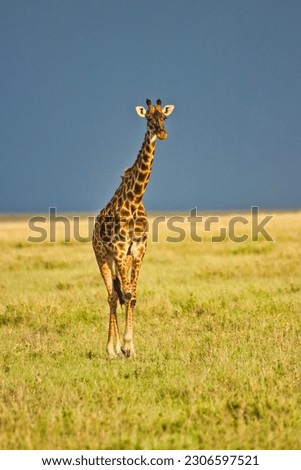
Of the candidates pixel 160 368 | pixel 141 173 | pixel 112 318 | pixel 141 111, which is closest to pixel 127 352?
pixel 112 318

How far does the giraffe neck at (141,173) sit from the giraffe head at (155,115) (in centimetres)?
24

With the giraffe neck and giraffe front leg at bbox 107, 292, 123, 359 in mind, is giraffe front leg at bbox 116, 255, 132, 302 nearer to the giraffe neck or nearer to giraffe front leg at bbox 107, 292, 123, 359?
giraffe front leg at bbox 107, 292, 123, 359

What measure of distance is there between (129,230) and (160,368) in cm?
201

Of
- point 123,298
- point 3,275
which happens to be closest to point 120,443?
point 123,298

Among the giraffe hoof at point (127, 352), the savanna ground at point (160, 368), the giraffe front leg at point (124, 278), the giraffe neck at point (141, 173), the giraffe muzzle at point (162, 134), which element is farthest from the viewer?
the giraffe neck at point (141, 173)

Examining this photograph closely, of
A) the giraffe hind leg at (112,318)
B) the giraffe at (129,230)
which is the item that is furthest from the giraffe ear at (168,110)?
the giraffe hind leg at (112,318)

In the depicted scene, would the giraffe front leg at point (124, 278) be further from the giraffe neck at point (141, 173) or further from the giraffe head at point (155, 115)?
the giraffe head at point (155, 115)

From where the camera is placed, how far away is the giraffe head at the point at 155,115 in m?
8.57

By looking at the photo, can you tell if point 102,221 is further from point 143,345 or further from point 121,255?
point 143,345

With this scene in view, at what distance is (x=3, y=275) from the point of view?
19.8 meters

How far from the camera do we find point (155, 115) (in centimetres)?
866

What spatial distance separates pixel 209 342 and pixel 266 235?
70.4ft

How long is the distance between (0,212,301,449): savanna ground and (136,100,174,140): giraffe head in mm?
2912

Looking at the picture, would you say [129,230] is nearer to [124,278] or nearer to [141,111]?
[124,278]
